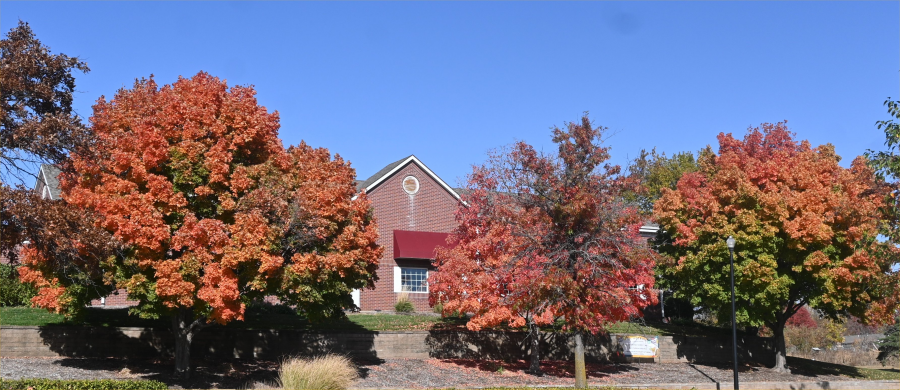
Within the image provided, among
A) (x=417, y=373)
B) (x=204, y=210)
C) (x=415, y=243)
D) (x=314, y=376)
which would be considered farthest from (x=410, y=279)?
(x=314, y=376)

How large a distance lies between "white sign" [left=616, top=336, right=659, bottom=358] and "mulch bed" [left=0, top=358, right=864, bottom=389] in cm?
48

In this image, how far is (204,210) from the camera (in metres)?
18.5

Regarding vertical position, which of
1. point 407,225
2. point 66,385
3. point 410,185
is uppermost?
point 410,185

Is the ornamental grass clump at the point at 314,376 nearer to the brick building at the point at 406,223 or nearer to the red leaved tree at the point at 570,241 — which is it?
the red leaved tree at the point at 570,241

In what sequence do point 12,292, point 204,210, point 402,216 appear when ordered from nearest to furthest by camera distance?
point 204,210 → point 12,292 → point 402,216

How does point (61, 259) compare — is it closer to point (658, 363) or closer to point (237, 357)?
point (237, 357)

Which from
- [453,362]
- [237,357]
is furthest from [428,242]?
[237,357]

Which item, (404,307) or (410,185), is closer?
(404,307)

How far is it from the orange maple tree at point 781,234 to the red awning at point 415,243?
39.1 ft

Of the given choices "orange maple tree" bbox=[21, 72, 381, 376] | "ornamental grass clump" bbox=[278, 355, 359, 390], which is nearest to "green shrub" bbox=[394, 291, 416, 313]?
"orange maple tree" bbox=[21, 72, 381, 376]

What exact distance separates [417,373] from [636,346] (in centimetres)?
1100

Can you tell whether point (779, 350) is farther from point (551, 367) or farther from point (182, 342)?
point (182, 342)

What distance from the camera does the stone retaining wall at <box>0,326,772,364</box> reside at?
838 inches

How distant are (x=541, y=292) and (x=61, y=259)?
12068mm
